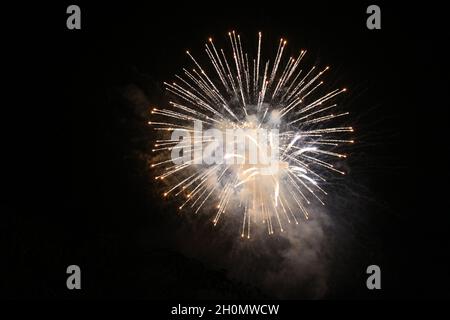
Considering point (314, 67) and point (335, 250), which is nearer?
point (314, 67)

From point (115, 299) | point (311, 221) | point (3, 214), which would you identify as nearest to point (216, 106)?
point (311, 221)

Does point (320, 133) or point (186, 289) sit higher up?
point (320, 133)

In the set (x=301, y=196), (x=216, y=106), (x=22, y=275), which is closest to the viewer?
(x=22, y=275)

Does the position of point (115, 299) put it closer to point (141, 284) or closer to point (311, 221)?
point (141, 284)

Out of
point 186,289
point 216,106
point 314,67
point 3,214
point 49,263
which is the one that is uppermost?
point 314,67

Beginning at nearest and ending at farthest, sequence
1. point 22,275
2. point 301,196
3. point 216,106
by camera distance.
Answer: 1. point 22,275
2. point 216,106
3. point 301,196

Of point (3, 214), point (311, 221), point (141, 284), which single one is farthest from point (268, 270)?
point (3, 214)
